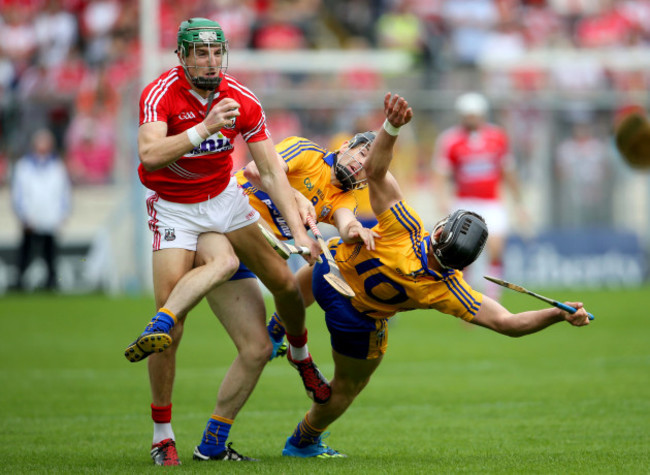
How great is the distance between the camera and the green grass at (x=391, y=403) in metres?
6.23

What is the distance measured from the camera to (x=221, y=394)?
261 inches

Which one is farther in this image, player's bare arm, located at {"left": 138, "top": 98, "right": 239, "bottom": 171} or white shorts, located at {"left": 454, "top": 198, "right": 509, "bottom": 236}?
white shorts, located at {"left": 454, "top": 198, "right": 509, "bottom": 236}

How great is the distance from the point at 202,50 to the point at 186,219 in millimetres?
1037

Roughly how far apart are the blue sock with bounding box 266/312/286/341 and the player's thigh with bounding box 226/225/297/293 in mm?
704

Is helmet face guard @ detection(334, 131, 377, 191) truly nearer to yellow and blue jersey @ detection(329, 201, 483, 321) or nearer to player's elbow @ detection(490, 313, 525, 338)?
yellow and blue jersey @ detection(329, 201, 483, 321)

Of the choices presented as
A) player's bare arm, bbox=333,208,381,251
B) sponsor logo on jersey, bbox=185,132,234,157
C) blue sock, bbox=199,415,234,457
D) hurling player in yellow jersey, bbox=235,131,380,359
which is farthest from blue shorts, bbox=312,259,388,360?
sponsor logo on jersey, bbox=185,132,234,157

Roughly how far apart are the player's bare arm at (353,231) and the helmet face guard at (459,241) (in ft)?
1.28

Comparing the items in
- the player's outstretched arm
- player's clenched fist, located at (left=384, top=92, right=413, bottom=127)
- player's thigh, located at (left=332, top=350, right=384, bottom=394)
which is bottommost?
player's thigh, located at (left=332, top=350, right=384, bottom=394)

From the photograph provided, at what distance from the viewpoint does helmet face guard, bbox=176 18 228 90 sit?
243 inches

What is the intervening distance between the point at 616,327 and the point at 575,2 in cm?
1118

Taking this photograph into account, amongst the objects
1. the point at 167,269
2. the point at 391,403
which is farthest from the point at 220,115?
the point at 391,403

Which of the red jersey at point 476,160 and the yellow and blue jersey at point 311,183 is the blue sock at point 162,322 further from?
the red jersey at point 476,160

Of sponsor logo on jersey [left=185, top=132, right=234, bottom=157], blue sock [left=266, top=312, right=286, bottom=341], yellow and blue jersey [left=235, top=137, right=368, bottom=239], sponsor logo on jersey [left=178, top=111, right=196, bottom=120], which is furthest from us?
blue sock [left=266, top=312, right=286, bottom=341]

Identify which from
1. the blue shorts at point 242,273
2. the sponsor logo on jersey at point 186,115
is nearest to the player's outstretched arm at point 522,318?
the blue shorts at point 242,273
